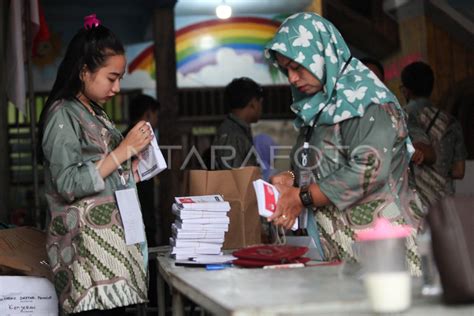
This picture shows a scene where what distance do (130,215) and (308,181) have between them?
63 cm

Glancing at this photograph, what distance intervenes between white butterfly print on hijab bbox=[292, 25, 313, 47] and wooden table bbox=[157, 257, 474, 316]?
0.79 m

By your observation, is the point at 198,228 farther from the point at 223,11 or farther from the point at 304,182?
the point at 223,11

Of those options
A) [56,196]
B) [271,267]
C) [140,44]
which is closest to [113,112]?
[140,44]

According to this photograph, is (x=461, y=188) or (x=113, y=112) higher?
(x=113, y=112)

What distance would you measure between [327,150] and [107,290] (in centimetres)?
87

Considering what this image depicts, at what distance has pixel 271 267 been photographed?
7.90 feet

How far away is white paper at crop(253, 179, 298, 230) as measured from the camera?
2520 millimetres

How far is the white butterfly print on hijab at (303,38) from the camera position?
2717 millimetres

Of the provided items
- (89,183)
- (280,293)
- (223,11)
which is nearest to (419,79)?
(89,183)

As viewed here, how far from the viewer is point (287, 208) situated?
Result: 261 centimetres

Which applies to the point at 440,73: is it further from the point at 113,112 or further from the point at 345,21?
the point at 113,112

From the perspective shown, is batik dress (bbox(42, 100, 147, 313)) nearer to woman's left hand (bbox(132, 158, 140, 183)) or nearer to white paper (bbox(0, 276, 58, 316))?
woman's left hand (bbox(132, 158, 140, 183))

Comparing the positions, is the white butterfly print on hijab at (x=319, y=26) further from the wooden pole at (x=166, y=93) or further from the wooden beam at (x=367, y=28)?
the wooden pole at (x=166, y=93)

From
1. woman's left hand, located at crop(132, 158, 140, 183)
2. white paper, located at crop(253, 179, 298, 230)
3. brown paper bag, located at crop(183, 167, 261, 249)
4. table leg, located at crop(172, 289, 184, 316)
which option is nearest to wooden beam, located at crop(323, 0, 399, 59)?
brown paper bag, located at crop(183, 167, 261, 249)
